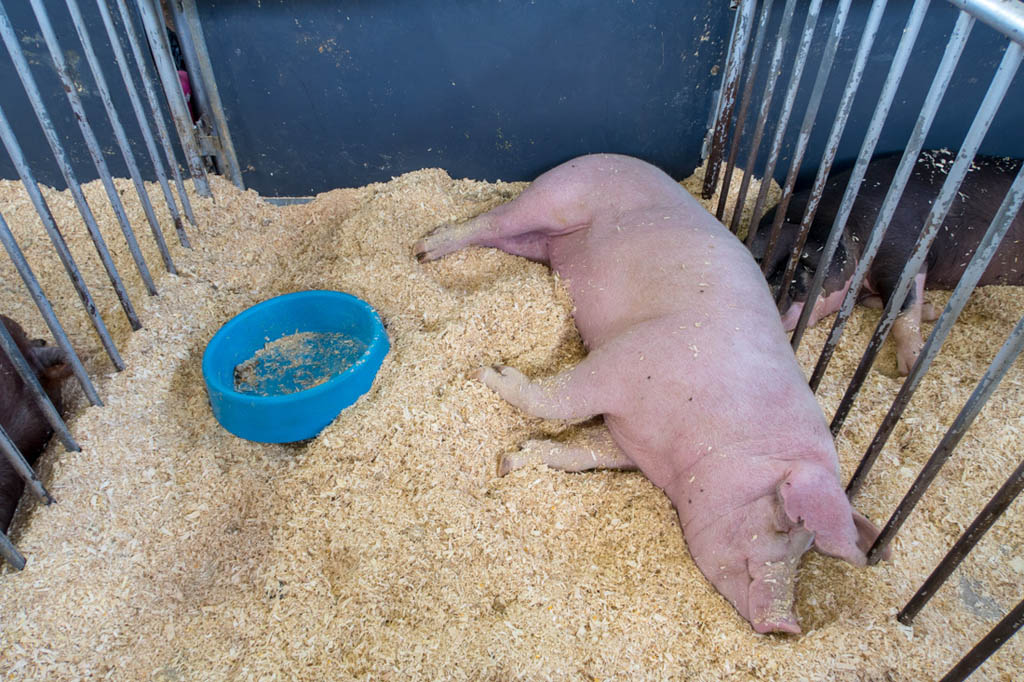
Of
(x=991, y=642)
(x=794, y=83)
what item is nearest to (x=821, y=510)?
(x=991, y=642)

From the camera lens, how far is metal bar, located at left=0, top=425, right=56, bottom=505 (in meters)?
1.79

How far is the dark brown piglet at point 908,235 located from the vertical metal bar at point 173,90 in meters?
2.51

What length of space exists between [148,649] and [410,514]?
0.74m

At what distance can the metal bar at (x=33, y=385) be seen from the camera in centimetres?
183

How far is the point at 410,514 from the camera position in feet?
6.66

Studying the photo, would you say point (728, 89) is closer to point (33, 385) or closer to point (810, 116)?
point (810, 116)

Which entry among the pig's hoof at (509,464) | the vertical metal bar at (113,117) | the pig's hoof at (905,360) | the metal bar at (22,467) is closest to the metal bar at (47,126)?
the vertical metal bar at (113,117)

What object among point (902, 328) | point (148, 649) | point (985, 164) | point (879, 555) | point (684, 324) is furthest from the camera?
point (985, 164)

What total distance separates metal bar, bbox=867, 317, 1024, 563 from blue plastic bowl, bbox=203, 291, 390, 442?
5.32 ft

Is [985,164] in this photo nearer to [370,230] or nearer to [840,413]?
[840,413]

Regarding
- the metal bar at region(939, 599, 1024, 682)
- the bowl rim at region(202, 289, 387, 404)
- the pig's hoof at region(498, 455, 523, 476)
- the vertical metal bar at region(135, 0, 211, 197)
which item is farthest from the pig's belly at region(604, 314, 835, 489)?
the vertical metal bar at region(135, 0, 211, 197)

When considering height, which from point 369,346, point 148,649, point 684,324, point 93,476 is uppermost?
point 684,324

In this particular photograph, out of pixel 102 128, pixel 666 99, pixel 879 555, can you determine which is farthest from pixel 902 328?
pixel 102 128

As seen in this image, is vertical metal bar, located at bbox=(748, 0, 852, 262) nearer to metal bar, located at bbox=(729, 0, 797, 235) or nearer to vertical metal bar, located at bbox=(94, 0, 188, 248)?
metal bar, located at bbox=(729, 0, 797, 235)
